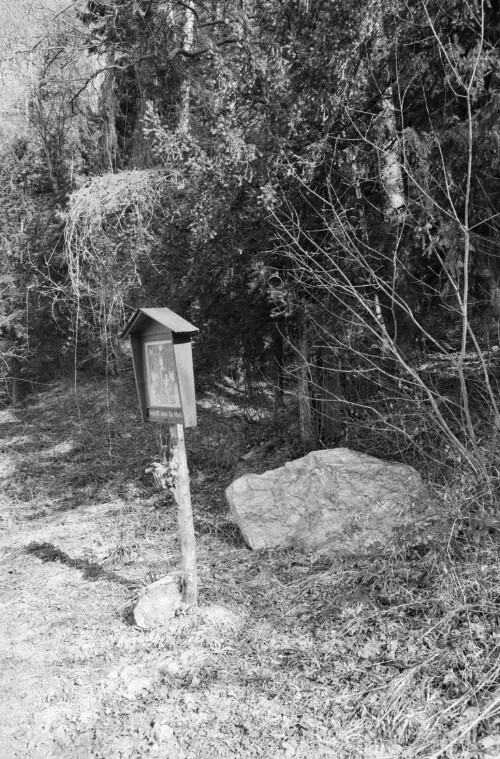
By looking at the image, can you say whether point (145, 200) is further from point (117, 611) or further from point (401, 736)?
point (401, 736)

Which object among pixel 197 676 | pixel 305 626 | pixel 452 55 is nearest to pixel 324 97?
pixel 452 55

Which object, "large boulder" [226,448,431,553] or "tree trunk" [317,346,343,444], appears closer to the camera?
"large boulder" [226,448,431,553]

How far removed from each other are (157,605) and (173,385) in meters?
1.57

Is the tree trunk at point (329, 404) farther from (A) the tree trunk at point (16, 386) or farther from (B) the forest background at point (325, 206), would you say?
(A) the tree trunk at point (16, 386)

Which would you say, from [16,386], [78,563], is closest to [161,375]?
[78,563]

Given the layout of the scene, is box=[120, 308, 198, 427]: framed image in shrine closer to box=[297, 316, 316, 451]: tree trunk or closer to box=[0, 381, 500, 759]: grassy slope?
box=[0, 381, 500, 759]: grassy slope

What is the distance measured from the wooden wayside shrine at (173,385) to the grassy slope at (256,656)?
18.8 inches

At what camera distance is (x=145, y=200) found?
8656 millimetres

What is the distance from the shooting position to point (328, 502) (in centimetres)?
560

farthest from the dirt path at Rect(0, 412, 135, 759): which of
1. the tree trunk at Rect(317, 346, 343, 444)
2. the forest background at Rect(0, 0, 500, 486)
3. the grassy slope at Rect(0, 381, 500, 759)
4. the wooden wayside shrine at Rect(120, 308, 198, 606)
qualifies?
the tree trunk at Rect(317, 346, 343, 444)

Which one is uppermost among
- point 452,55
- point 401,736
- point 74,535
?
point 452,55

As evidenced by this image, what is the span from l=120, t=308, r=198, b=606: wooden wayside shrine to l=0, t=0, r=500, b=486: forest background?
1.25 meters

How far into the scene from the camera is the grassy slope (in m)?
3.06

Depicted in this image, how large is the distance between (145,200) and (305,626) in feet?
20.9
